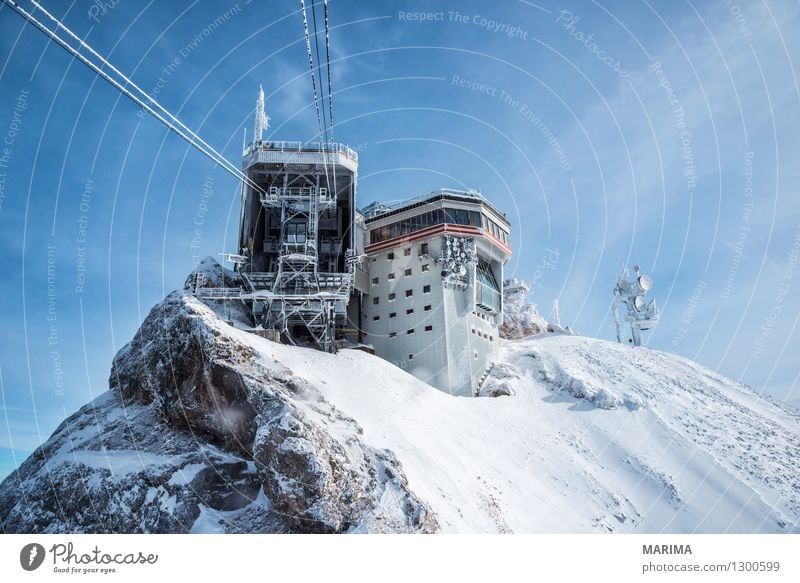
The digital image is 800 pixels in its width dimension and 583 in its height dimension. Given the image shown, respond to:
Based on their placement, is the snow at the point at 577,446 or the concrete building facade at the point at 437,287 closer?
the snow at the point at 577,446

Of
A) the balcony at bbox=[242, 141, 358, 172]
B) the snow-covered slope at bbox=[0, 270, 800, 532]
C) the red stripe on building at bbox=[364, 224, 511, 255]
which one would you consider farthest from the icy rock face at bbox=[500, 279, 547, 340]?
the balcony at bbox=[242, 141, 358, 172]

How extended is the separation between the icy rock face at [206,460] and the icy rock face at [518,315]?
40211mm

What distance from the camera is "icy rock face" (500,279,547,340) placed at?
2451 inches

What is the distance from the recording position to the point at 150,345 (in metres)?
27.4

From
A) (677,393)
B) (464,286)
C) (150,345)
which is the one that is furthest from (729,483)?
(150,345)

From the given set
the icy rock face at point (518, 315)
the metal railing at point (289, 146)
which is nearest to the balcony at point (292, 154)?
the metal railing at point (289, 146)

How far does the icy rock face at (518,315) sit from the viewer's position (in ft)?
204

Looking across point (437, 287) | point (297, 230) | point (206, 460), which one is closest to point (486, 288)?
point (437, 287)

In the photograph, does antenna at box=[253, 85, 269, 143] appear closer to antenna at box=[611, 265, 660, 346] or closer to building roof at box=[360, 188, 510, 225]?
building roof at box=[360, 188, 510, 225]

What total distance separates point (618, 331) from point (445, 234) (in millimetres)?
→ 24318

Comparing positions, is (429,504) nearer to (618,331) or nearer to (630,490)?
(630,490)

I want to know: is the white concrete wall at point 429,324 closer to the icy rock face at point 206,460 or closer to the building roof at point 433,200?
the building roof at point 433,200

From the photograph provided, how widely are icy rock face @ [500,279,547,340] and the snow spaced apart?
17331 mm

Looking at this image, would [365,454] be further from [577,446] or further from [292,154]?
[292,154]
